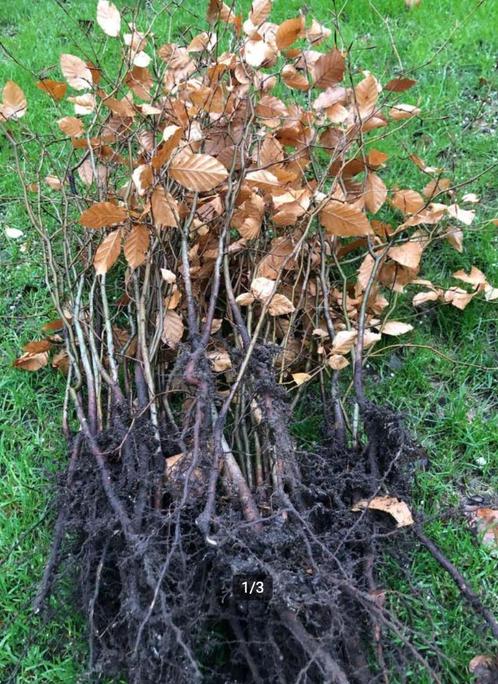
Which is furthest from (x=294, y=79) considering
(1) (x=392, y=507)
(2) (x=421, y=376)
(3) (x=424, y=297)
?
(1) (x=392, y=507)

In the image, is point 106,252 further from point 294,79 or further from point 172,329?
point 294,79

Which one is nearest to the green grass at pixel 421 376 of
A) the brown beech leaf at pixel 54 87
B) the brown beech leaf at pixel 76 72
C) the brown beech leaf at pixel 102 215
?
the brown beech leaf at pixel 76 72

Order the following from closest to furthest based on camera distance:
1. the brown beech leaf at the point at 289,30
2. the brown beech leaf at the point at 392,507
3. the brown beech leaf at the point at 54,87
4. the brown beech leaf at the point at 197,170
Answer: the brown beech leaf at the point at 392,507 < the brown beech leaf at the point at 197,170 < the brown beech leaf at the point at 289,30 < the brown beech leaf at the point at 54,87

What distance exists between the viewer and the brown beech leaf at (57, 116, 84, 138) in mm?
2197

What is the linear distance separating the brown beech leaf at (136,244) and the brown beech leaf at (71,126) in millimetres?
629

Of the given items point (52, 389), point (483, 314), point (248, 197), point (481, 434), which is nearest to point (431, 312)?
point (483, 314)

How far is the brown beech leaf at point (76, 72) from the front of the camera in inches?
85.7

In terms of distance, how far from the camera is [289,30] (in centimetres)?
207

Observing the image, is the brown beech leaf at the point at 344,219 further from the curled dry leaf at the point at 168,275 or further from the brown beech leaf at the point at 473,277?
the brown beech leaf at the point at 473,277

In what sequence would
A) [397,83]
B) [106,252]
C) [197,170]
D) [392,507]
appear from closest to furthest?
[392,507] < [197,170] < [106,252] < [397,83]

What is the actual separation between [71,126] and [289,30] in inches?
31.4

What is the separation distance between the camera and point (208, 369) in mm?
1651

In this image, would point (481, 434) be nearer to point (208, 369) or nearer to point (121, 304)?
point (208, 369)

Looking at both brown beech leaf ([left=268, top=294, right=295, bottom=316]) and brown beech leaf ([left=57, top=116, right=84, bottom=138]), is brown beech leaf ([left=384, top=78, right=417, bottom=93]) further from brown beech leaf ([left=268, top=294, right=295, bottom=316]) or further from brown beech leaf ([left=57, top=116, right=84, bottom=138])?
brown beech leaf ([left=57, top=116, right=84, bottom=138])
